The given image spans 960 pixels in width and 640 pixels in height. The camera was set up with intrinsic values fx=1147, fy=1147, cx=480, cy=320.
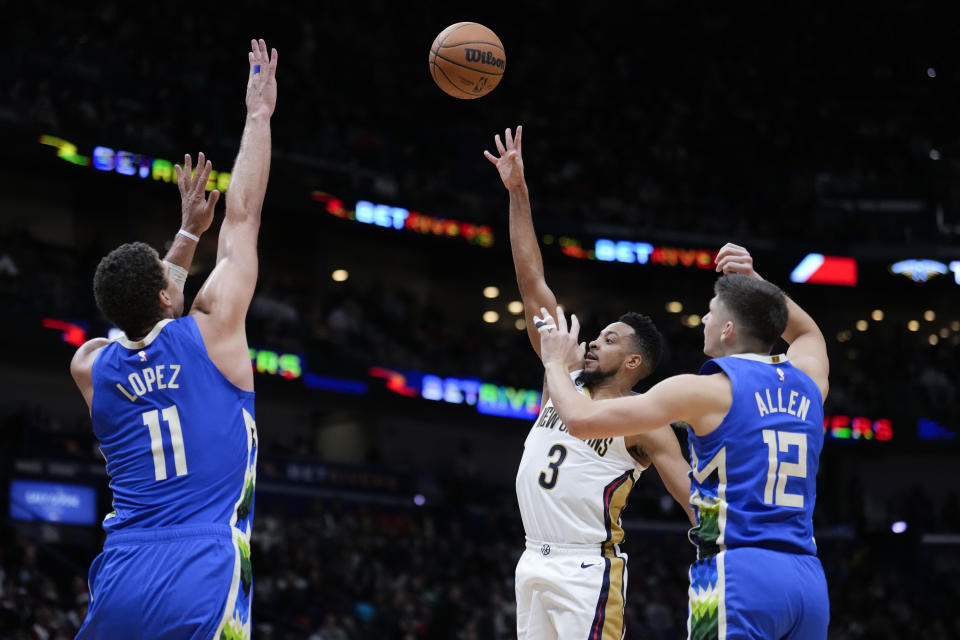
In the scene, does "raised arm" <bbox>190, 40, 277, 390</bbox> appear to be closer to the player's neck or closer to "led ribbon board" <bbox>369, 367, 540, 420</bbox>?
the player's neck

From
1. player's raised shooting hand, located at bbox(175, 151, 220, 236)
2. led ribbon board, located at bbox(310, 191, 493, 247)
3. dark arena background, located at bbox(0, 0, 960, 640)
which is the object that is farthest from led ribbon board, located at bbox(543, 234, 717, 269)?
player's raised shooting hand, located at bbox(175, 151, 220, 236)

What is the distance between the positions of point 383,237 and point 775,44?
17199mm

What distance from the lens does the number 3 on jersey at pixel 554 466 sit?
19.8 feet

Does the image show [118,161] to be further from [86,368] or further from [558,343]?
[558,343]

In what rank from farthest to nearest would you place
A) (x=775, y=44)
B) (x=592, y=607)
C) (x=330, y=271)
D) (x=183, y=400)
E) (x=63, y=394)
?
(x=775, y=44) → (x=330, y=271) → (x=63, y=394) → (x=592, y=607) → (x=183, y=400)

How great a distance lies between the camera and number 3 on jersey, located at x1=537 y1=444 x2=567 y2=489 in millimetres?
6043

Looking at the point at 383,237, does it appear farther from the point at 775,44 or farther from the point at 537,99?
the point at 775,44

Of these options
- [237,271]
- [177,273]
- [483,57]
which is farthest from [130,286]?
[483,57]

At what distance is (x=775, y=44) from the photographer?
1527 inches

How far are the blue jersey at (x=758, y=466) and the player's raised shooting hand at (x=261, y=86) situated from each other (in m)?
2.19

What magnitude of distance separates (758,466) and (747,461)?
0.15ft

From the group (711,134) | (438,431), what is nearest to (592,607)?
(438,431)

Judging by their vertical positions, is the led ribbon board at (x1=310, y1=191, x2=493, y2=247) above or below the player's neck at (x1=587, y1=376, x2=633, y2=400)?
above

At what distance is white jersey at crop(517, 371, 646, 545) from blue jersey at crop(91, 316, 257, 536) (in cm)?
200
